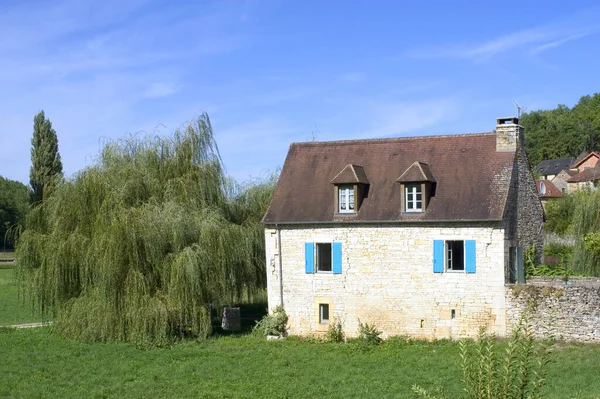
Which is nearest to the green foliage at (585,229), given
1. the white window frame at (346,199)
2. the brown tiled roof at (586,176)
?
the white window frame at (346,199)

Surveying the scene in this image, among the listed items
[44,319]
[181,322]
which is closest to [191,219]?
[181,322]

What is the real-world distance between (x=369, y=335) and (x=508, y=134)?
7.76m

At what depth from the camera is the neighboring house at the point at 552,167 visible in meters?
84.9

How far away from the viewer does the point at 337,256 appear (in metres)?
23.5

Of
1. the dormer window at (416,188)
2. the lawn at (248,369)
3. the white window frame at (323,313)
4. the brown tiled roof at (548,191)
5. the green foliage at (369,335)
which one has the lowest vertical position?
the lawn at (248,369)

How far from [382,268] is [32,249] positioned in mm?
11767

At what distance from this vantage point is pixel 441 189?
22906 mm

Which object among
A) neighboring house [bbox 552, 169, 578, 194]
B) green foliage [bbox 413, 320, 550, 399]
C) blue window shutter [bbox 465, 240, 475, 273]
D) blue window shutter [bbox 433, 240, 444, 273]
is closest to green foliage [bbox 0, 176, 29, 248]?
neighboring house [bbox 552, 169, 578, 194]

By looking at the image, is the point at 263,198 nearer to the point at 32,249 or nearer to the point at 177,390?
the point at 32,249

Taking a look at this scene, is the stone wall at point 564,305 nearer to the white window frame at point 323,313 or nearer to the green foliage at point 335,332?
the green foliage at point 335,332

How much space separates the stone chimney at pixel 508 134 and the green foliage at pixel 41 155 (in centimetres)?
3528

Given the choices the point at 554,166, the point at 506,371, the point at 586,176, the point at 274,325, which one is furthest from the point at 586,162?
the point at 506,371

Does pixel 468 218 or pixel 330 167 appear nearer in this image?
A: pixel 468 218

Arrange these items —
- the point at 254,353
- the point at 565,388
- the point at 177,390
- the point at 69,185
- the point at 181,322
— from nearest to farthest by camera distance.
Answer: the point at 565,388
the point at 177,390
the point at 254,353
the point at 181,322
the point at 69,185
